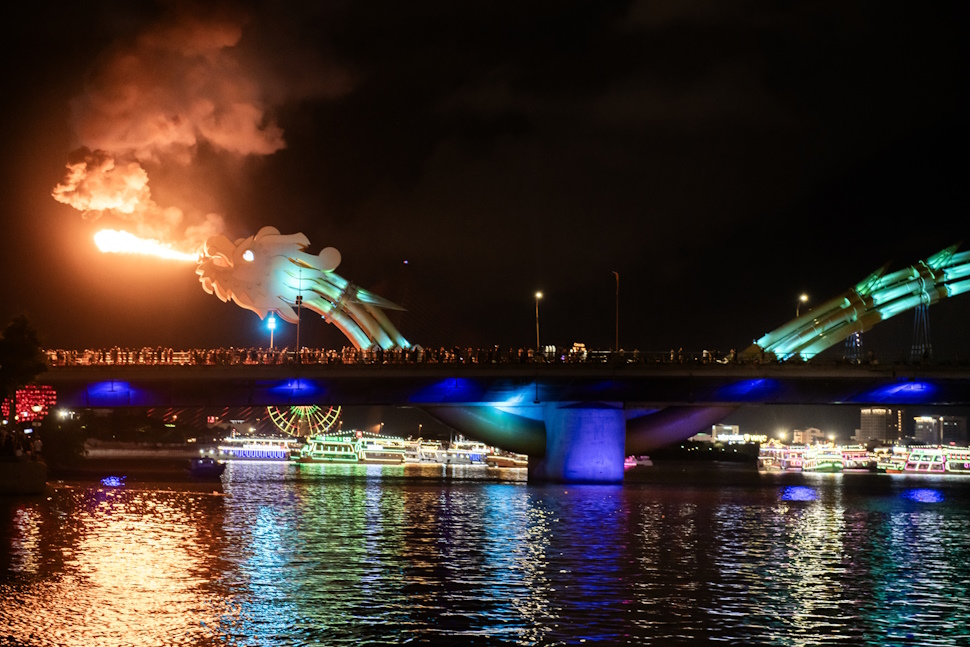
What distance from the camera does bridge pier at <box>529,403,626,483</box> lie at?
9444 cm

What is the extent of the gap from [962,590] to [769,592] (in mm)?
6471

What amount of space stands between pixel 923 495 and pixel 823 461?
9698 cm

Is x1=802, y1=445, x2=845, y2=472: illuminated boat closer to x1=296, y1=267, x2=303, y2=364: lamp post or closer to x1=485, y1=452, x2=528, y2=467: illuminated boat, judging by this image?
x1=485, y1=452, x2=528, y2=467: illuminated boat

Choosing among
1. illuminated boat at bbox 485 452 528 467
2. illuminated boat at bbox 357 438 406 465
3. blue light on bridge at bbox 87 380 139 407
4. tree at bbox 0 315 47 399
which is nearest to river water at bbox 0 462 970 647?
tree at bbox 0 315 47 399

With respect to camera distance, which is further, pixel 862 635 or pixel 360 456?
pixel 360 456

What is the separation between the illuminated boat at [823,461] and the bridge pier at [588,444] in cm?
10375

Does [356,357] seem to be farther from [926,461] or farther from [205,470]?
[926,461]

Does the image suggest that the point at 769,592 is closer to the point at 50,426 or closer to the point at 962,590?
the point at 962,590

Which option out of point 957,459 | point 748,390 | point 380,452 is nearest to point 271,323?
point 748,390

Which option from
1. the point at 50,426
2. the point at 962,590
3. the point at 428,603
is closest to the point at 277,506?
the point at 428,603

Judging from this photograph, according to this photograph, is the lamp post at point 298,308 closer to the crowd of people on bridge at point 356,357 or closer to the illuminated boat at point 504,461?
the crowd of people on bridge at point 356,357

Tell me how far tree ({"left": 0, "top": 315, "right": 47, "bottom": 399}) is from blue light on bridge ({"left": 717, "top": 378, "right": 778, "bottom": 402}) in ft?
168

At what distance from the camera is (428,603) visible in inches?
1292

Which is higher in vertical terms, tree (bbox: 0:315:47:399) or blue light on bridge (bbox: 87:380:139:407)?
tree (bbox: 0:315:47:399)
